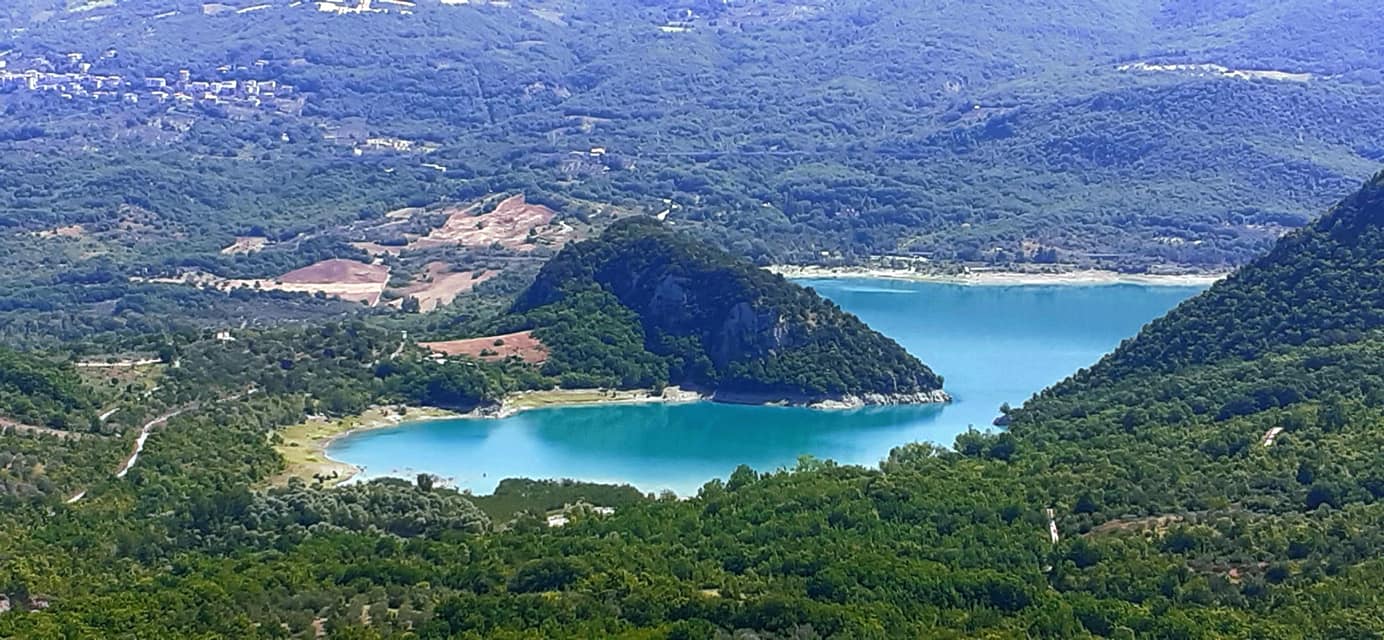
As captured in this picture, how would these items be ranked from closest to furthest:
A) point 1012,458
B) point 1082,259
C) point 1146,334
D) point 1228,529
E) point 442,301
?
point 1228,529
point 1012,458
point 1146,334
point 442,301
point 1082,259

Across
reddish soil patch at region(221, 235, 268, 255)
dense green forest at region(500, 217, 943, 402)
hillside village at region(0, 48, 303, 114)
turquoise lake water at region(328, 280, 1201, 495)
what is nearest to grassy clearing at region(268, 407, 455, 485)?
turquoise lake water at region(328, 280, 1201, 495)

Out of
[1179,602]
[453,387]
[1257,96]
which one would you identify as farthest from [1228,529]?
[1257,96]

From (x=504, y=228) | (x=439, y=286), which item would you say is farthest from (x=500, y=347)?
(x=504, y=228)

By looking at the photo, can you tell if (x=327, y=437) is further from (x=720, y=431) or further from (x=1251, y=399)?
(x=1251, y=399)

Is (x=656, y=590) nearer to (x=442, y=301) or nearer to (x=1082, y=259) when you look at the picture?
(x=442, y=301)

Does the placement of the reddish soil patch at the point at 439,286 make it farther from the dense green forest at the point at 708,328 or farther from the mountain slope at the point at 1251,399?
the mountain slope at the point at 1251,399

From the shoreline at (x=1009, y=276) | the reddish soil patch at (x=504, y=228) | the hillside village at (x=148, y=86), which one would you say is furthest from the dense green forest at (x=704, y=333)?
the hillside village at (x=148, y=86)
